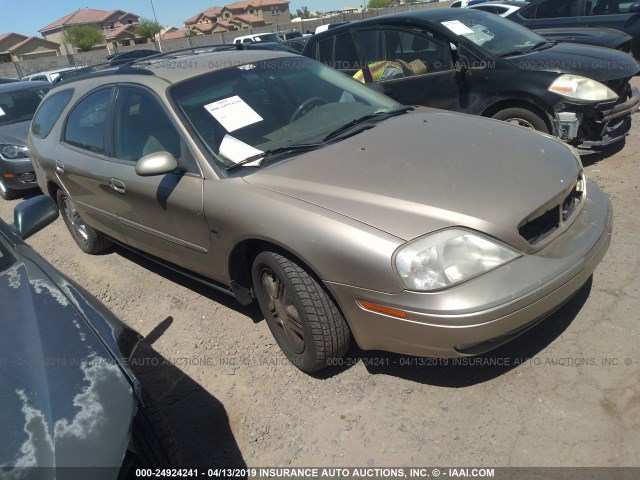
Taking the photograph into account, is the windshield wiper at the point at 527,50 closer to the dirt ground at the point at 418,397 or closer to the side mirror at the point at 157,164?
the dirt ground at the point at 418,397

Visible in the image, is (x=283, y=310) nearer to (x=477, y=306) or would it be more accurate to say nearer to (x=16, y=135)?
(x=477, y=306)

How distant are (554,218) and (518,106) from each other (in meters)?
2.76

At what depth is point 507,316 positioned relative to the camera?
207 cm

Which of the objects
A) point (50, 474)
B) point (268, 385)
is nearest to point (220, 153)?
point (268, 385)

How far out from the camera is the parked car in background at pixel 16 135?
6.83 m

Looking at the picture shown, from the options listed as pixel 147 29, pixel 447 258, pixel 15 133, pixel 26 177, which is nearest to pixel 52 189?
pixel 26 177

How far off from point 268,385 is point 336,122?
167cm

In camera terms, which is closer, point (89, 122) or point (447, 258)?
point (447, 258)

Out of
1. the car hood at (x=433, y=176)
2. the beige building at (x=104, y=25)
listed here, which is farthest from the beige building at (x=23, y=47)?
the car hood at (x=433, y=176)

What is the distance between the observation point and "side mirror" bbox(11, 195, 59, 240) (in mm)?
2559

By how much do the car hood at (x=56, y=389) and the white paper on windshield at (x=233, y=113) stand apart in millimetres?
1401

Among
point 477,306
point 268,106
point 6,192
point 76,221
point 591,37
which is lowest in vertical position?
point 6,192

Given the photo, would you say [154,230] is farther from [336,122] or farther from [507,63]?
[507,63]

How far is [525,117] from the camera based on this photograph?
4750mm
